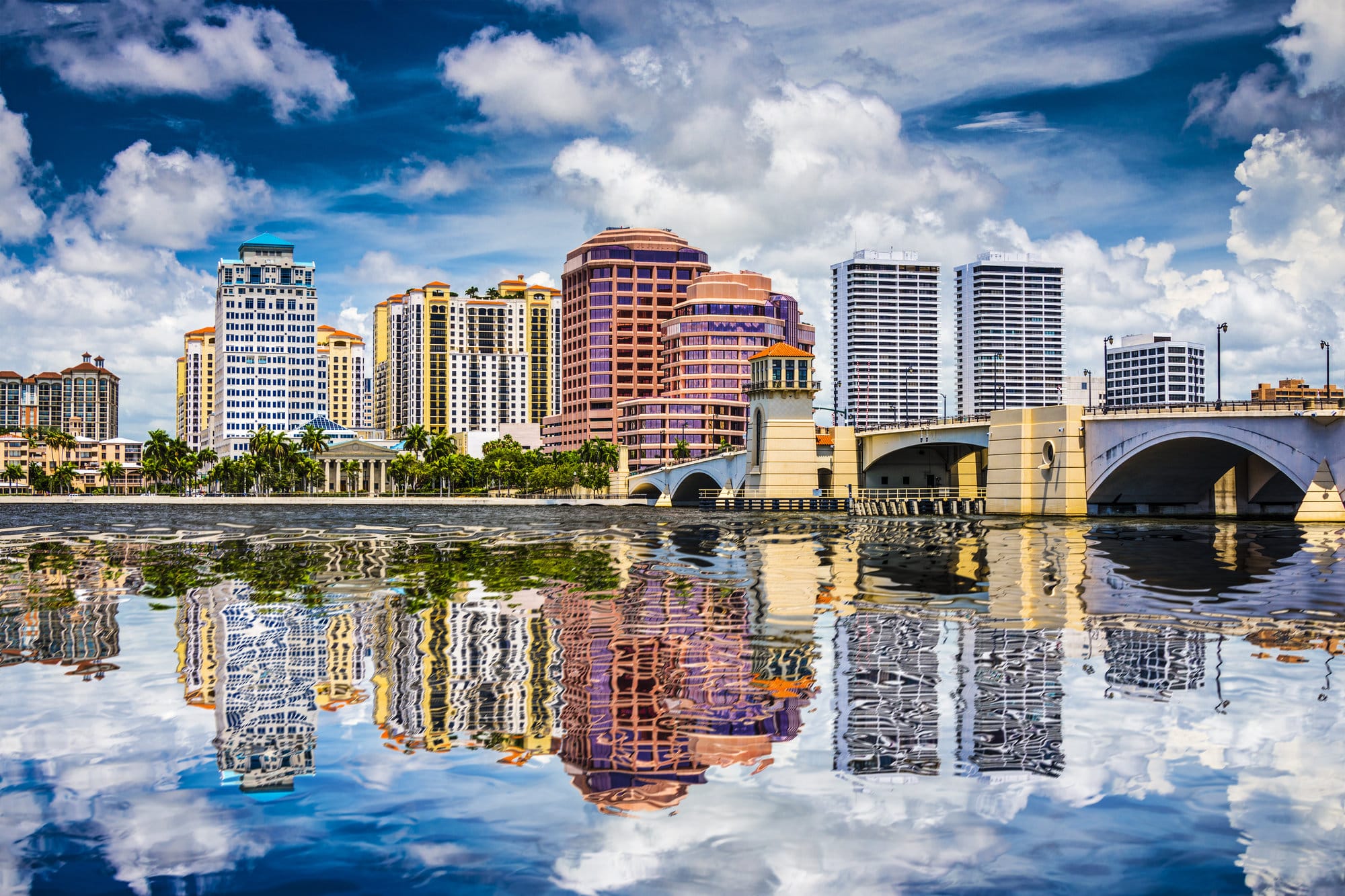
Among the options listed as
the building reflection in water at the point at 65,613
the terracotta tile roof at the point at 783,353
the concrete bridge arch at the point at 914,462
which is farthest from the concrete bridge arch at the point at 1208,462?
the building reflection in water at the point at 65,613

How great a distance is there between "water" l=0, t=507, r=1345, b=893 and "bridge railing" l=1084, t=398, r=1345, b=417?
4665 centimetres

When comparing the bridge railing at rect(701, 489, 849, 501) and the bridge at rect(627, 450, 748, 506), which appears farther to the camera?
the bridge at rect(627, 450, 748, 506)

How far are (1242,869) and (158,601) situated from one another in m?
31.6

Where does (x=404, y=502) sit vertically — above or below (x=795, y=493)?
below

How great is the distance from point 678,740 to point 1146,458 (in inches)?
3168

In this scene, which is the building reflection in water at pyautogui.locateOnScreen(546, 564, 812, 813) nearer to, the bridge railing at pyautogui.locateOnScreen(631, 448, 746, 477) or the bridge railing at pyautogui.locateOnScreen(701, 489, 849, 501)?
the bridge railing at pyautogui.locateOnScreen(701, 489, 849, 501)

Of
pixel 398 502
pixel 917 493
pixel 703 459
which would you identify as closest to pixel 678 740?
pixel 917 493

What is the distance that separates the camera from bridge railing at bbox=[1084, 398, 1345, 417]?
250 ft

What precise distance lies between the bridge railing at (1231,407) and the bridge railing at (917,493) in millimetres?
30262

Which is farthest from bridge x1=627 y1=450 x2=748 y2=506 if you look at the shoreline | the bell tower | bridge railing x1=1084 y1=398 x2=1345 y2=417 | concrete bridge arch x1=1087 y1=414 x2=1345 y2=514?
bridge railing x1=1084 y1=398 x2=1345 y2=417

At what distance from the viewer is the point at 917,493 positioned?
408 ft

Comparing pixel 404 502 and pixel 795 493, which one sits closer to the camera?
pixel 795 493

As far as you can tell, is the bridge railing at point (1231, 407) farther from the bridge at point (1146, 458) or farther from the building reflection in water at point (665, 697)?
the building reflection in water at point (665, 697)

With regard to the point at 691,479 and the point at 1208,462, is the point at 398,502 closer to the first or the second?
the point at 691,479
